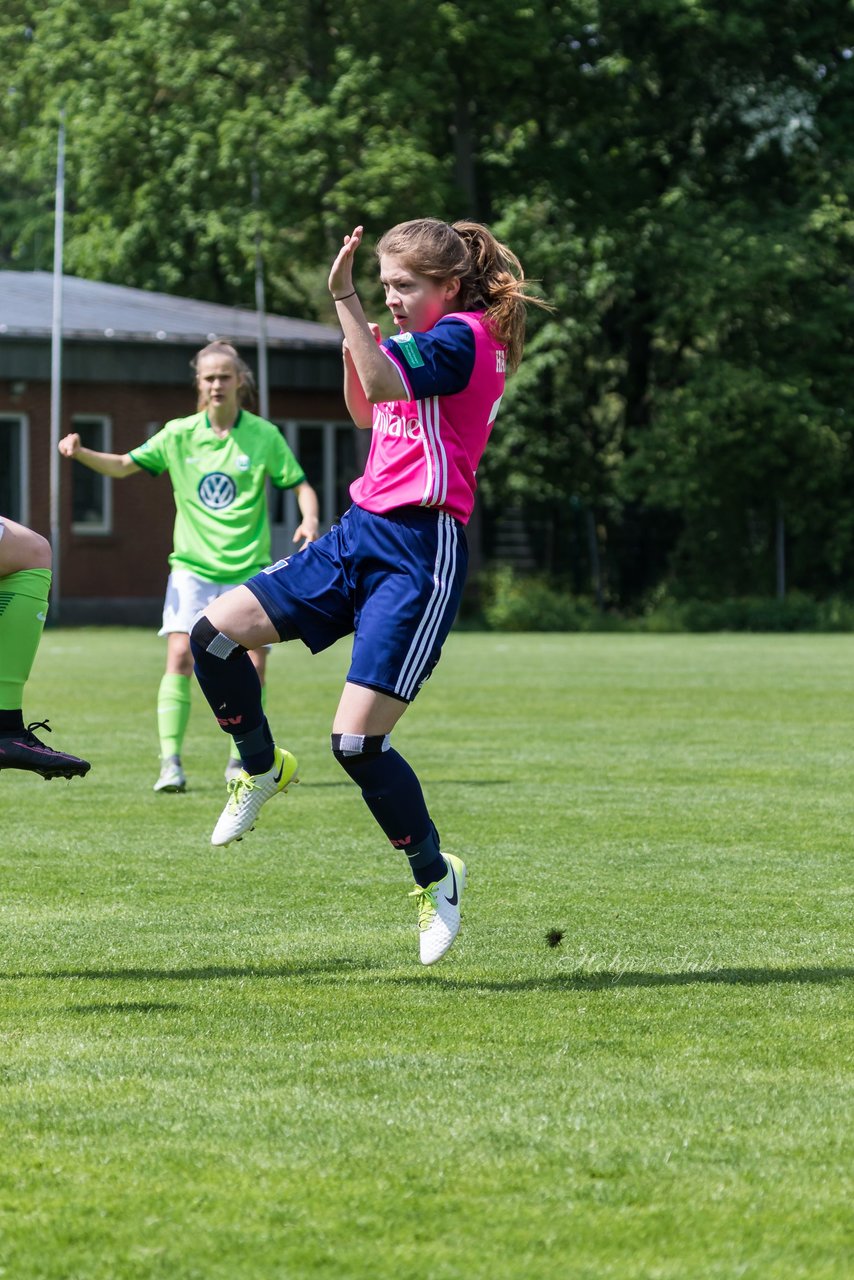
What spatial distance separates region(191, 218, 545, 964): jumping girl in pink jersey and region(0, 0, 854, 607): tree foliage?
29827 mm

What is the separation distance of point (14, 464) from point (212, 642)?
31.8 metres

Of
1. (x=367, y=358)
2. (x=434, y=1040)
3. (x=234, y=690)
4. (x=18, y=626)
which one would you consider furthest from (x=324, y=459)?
(x=434, y=1040)

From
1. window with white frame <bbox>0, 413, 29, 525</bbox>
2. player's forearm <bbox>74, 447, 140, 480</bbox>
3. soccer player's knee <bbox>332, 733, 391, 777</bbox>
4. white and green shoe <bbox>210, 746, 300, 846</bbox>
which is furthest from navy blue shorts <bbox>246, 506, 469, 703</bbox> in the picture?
window with white frame <bbox>0, 413, 29, 525</bbox>

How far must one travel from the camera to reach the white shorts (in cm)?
1000

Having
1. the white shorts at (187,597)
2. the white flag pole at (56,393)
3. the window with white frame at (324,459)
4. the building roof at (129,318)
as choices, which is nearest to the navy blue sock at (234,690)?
the white shorts at (187,597)

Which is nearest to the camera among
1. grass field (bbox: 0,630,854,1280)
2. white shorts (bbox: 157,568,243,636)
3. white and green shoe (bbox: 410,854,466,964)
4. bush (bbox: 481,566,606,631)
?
grass field (bbox: 0,630,854,1280)

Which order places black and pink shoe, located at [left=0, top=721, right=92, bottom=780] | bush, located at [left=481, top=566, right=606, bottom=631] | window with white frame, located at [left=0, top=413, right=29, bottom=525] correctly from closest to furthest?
black and pink shoe, located at [left=0, top=721, right=92, bottom=780] → bush, located at [left=481, top=566, right=606, bottom=631] → window with white frame, located at [left=0, top=413, right=29, bottom=525]

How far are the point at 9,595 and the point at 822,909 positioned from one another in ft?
8.98

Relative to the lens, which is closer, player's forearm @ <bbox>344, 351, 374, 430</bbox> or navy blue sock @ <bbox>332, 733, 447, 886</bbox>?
navy blue sock @ <bbox>332, 733, 447, 886</bbox>

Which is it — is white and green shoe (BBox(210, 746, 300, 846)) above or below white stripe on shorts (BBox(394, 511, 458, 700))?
below

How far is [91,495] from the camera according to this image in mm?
37688

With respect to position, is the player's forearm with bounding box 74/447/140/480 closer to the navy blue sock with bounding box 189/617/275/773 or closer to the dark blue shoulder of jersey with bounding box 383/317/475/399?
the navy blue sock with bounding box 189/617/275/773

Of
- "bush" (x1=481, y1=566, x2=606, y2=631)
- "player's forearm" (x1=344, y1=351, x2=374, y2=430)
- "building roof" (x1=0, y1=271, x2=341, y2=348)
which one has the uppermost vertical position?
"building roof" (x1=0, y1=271, x2=341, y2=348)

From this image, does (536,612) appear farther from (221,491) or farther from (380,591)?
(380,591)
